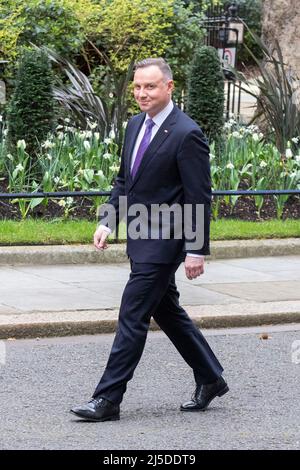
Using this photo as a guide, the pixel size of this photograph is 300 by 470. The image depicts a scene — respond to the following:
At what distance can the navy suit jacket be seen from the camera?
20.0 feet

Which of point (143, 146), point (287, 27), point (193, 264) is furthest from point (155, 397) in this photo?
point (287, 27)

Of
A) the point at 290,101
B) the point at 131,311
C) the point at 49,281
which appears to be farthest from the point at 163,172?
the point at 290,101

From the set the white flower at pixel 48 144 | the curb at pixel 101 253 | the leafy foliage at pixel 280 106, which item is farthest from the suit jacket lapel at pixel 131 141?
the leafy foliage at pixel 280 106

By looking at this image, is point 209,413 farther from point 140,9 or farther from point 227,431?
point 140,9

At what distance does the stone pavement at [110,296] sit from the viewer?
833cm

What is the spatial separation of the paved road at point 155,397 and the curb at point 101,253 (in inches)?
84.8

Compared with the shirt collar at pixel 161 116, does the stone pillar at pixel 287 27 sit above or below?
above

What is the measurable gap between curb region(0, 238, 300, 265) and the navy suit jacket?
4.20 meters

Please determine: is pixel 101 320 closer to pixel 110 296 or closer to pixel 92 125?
pixel 110 296

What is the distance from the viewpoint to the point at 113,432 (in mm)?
5996

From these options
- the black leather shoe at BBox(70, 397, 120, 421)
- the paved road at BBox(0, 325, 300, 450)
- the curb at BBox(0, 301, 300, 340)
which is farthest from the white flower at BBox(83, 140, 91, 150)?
the black leather shoe at BBox(70, 397, 120, 421)

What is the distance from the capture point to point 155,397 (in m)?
6.76

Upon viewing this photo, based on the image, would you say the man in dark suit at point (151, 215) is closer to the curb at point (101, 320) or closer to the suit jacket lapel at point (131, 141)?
the suit jacket lapel at point (131, 141)

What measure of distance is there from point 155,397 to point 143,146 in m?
1.48
